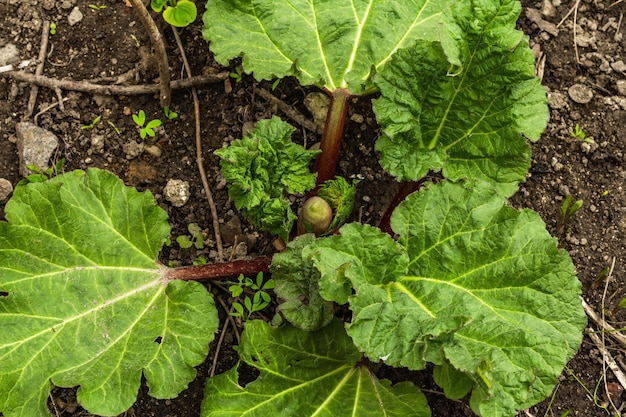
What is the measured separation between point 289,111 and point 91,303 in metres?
1.23

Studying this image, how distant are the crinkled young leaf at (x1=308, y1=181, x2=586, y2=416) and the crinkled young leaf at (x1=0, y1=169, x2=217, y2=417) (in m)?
0.68

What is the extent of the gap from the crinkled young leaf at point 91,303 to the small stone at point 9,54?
2.75 ft

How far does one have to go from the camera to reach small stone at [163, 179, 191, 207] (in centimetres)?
325

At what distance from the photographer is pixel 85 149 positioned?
3283 mm

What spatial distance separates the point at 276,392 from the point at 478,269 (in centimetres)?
89

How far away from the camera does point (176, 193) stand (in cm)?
326

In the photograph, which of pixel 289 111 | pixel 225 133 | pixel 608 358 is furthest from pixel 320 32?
pixel 608 358

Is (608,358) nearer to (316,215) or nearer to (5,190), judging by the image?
(316,215)

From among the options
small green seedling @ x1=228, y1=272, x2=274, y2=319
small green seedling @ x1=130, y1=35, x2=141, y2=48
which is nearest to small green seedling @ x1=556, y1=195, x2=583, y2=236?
small green seedling @ x1=228, y1=272, x2=274, y2=319

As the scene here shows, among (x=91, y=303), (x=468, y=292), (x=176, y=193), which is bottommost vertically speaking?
(x=91, y=303)

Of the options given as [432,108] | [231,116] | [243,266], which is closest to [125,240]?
[243,266]

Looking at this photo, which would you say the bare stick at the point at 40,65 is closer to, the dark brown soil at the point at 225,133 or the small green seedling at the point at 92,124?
the dark brown soil at the point at 225,133

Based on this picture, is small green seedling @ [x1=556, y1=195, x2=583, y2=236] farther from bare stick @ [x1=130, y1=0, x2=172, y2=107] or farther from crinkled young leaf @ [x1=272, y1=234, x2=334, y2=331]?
bare stick @ [x1=130, y1=0, x2=172, y2=107]

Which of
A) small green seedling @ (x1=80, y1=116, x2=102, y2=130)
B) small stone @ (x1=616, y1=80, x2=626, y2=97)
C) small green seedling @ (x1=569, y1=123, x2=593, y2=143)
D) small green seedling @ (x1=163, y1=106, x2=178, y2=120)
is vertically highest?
small stone @ (x1=616, y1=80, x2=626, y2=97)
